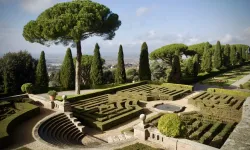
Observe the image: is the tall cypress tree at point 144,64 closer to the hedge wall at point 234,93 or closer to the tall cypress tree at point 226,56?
the hedge wall at point 234,93

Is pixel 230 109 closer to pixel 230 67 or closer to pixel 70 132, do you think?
pixel 70 132

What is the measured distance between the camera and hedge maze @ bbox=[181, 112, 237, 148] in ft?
40.3

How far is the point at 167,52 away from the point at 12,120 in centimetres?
3762

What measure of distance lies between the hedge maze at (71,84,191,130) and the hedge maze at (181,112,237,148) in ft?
17.4

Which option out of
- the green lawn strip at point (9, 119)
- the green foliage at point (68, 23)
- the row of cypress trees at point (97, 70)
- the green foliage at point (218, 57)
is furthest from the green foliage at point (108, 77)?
the green foliage at point (218, 57)

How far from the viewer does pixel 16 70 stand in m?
27.0

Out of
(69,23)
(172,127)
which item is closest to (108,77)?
(69,23)

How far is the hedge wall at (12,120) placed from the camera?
35.2 ft

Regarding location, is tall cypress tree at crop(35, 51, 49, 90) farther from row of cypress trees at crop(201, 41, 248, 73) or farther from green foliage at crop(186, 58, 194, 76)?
row of cypress trees at crop(201, 41, 248, 73)

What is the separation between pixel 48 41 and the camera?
23953mm

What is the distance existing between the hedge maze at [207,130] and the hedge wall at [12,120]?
1009 cm

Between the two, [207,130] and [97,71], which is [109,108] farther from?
[97,71]

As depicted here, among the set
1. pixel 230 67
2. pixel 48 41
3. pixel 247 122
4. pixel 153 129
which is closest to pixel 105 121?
pixel 153 129

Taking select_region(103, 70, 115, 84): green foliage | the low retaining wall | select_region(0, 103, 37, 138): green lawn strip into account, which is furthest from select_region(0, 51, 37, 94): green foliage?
the low retaining wall
